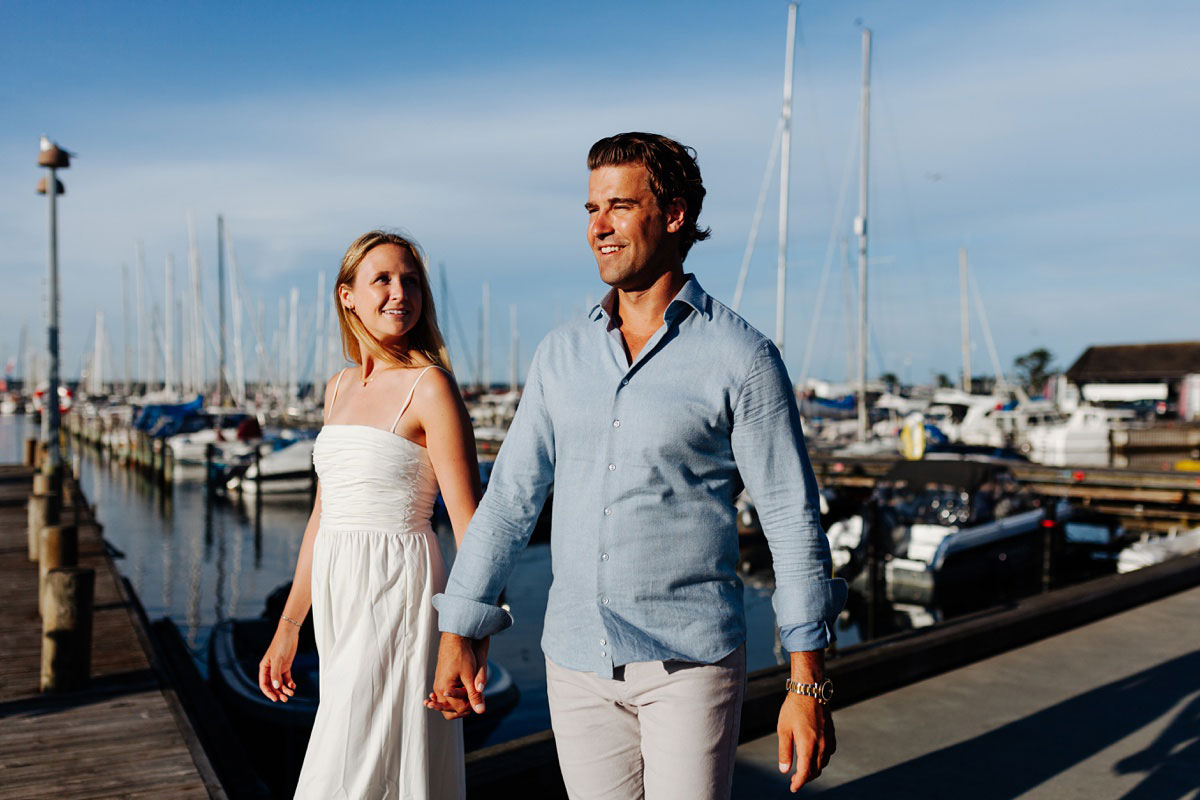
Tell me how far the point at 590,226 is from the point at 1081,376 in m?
70.7

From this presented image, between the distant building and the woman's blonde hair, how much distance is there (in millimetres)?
60595

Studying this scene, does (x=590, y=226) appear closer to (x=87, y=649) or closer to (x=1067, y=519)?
(x=87, y=649)

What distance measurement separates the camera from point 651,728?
2.02m

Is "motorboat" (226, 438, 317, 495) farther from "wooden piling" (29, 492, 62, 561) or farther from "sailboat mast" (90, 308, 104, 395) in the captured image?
"sailboat mast" (90, 308, 104, 395)

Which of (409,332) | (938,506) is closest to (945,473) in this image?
(938,506)

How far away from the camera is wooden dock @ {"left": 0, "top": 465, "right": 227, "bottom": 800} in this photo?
4395mm

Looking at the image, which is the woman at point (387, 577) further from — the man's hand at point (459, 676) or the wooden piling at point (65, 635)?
the wooden piling at point (65, 635)

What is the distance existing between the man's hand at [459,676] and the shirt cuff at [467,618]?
0.03 m

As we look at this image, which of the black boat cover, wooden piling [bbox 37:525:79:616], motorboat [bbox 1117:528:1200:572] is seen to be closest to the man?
wooden piling [bbox 37:525:79:616]

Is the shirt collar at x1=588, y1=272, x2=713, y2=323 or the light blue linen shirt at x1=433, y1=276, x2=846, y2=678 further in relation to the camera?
the shirt collar at x1=588, y1=272, x2=713, y2=323

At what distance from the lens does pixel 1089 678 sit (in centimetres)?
582

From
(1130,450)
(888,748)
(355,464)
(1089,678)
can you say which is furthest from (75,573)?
(1130,450)

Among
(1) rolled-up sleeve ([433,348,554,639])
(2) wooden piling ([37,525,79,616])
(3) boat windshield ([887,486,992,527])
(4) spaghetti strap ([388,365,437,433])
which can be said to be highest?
(4) spaghetti strap ([388,365,437,433])

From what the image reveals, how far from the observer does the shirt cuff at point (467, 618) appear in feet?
6.78
